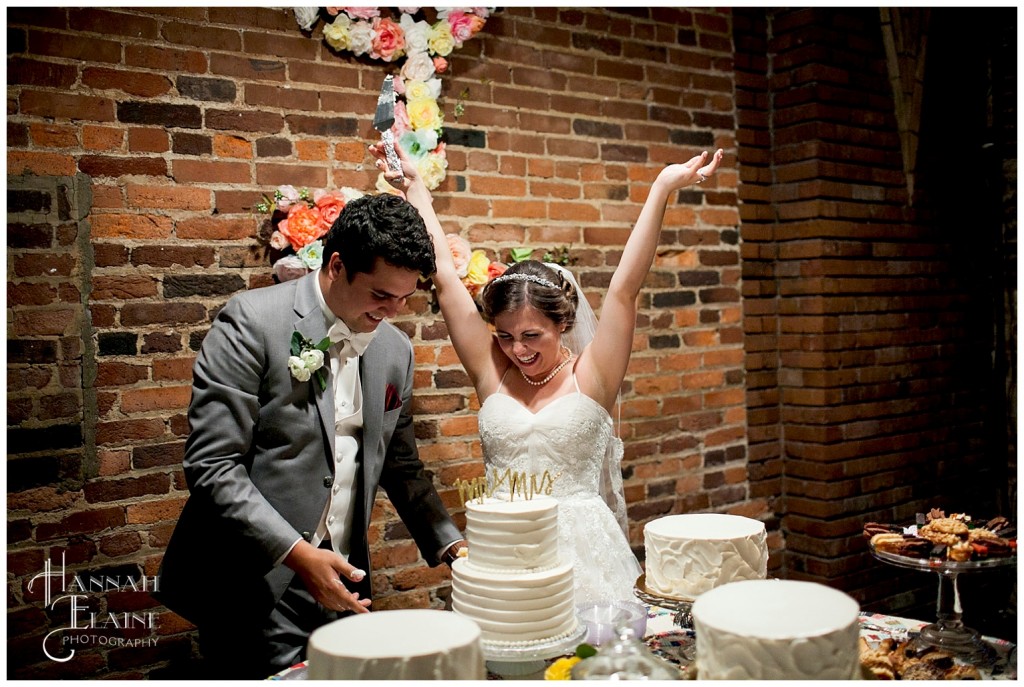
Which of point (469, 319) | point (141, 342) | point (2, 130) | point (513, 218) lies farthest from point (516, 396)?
point (2, 130)

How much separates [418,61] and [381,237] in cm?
125

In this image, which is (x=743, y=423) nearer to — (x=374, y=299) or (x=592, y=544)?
(x=592, y=544)

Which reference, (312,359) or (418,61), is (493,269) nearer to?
(418,61)

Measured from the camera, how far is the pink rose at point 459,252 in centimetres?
305

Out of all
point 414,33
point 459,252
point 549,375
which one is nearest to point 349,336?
point 549,375

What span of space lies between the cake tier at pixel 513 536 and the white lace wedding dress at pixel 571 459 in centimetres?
76

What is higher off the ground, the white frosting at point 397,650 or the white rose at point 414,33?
the white rose at point 414,33

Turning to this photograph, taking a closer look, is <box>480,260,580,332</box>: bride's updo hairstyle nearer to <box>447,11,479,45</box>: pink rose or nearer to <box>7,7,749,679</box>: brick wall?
<box>7,7,749,679</box>: brick wall

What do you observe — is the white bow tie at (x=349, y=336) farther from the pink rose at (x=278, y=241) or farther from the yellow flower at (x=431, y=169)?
the yellow flower at (x=431, y=169)

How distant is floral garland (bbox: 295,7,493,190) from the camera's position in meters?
2.96

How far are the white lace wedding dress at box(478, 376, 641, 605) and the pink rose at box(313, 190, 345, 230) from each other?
0.83 m

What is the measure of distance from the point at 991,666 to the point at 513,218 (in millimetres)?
2189

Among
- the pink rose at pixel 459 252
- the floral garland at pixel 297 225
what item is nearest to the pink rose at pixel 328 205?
the floral garland at pixel 297 225

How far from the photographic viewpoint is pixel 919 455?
166 inches
